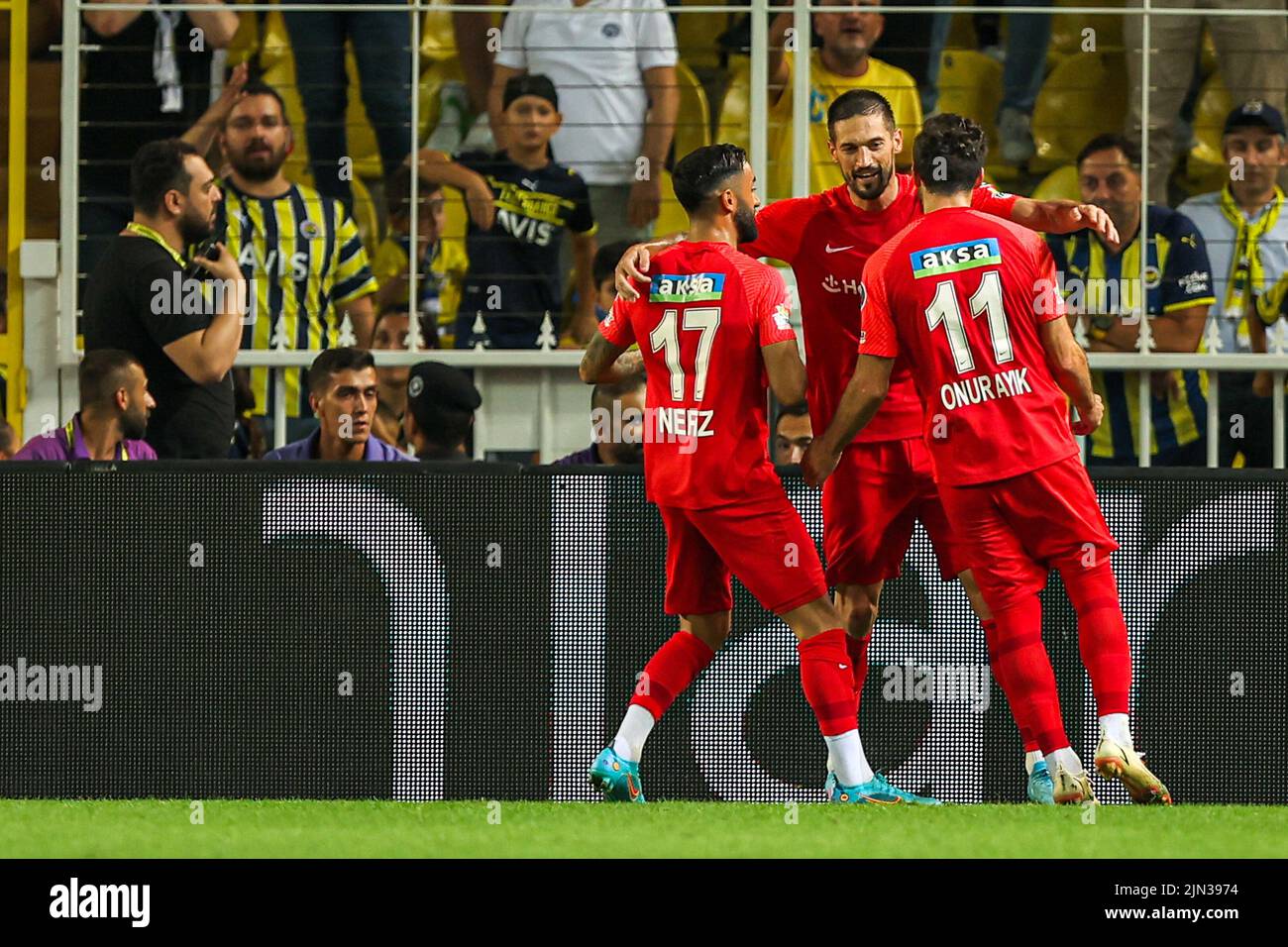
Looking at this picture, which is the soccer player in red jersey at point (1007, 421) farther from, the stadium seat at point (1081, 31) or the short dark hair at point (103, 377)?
the stadium seat at point (1081, 31)

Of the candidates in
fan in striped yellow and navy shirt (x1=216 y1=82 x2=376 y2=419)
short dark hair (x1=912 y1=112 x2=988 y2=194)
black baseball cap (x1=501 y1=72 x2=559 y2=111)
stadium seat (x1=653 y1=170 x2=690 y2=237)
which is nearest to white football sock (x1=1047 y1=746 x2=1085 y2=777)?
short dark hair (x1=912 y1=112 x2=988 y2=194)

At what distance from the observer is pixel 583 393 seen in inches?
343

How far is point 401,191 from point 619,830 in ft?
14.5

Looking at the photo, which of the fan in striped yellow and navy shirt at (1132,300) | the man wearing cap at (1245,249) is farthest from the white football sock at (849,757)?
the man wearing cap at (1245,249)

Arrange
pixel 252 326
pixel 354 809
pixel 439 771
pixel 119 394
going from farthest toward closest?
pixel 252 326 < pixel 119 394 < pixel 439 771 < pixel 354 809

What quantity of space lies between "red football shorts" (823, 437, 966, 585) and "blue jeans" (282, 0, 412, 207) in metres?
3.77

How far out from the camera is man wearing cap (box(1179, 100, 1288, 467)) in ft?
28.4

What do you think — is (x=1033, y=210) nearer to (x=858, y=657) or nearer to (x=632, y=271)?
(x=632, y=271)

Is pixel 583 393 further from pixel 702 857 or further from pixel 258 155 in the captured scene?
pixel 702 857

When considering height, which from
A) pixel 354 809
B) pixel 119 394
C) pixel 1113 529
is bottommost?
pixel 354 809

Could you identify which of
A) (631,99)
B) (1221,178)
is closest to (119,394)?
(631,99)

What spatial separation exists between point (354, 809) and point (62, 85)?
4.31 meters

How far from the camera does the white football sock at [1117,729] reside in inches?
213

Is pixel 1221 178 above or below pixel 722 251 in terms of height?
above
